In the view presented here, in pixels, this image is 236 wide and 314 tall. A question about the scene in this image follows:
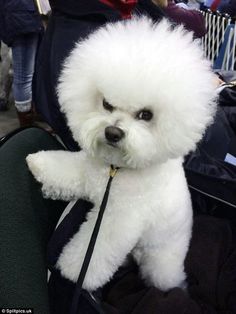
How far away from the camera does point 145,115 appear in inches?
29.8

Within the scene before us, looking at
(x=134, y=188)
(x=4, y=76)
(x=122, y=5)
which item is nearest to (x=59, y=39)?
(x=122, y=5)

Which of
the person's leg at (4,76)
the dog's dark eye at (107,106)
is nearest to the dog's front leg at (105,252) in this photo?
the dog's dark eye at (107,106)

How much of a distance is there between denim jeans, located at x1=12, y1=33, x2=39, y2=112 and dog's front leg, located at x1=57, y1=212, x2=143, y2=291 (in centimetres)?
161

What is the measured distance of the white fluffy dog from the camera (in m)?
0.72

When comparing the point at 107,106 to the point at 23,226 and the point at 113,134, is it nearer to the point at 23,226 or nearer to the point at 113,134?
the point at 113,134

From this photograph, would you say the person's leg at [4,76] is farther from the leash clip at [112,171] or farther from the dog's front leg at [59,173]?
the leash clip at [112,171]

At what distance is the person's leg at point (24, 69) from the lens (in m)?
2.16

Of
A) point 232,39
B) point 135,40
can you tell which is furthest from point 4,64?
point 135,40

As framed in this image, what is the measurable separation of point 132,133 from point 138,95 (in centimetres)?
7

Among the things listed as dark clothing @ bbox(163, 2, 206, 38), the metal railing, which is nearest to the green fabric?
dark clothing @ bbox(163, 2, 206, 38)

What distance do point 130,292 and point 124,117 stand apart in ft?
1.47

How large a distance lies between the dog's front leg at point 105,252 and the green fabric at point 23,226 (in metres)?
0.06

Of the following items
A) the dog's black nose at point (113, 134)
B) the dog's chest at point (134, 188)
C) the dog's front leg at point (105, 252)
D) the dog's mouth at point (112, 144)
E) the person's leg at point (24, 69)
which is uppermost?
the dog's black nose at point (113, 134)

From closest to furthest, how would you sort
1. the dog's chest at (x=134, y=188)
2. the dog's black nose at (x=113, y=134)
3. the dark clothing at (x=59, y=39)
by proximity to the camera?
1. the dog's black nose at (x=113, y=134)
2. the dog's chest at (x=134, y=188)
3. the dark clothing at (x=59, y=39)
